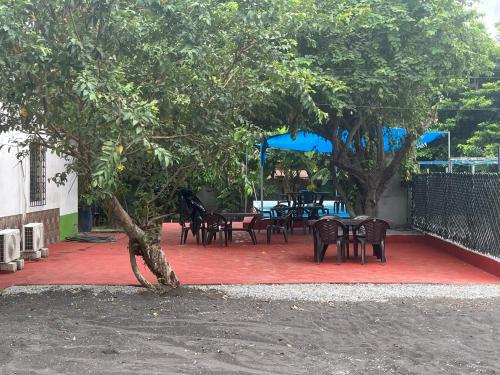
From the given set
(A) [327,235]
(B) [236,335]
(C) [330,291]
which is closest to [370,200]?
(A) [327,235]

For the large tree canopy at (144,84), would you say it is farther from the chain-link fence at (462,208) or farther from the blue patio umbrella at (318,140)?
the blue patio umbrella at (318,140)

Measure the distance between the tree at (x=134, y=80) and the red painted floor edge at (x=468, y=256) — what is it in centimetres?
486

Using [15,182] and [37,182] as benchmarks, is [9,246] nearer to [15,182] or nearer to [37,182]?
[15,182]

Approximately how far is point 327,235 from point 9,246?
527 cm

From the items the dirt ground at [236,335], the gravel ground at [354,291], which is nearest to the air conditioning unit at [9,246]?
the dirt ground at [236,335]

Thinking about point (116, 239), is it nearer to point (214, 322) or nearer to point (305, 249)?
point (305, 249)

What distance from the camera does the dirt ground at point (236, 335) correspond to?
4.63 meters

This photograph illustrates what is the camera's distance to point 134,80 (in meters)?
6.36

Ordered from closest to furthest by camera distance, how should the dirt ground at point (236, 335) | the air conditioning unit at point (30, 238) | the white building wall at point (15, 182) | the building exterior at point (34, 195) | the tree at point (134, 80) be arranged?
the dirt ground at point (236, 335) < the tree at point (134, 80) < the white building wall at point (15, 182) < the building exterior at point (34, 195) < the air conditioning unit at point (30, 238)

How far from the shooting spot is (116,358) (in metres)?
4.76

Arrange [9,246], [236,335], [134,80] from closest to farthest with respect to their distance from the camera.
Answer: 1. [236,335]
2. [134,80]
3. [9,246]

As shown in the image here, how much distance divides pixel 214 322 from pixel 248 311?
62 centimetres

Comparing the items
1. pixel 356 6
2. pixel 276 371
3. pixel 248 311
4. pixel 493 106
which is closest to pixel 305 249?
pixel 356 6

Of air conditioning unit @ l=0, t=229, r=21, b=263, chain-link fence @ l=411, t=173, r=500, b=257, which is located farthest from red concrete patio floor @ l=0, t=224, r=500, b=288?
chain-link fence @ l=411, t=173, r=500, b=257
